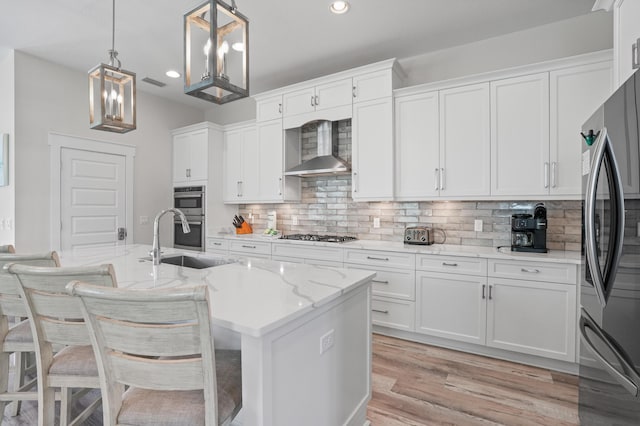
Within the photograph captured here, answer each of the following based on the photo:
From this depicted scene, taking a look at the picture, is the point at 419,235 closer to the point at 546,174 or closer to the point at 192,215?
the point at 546,174

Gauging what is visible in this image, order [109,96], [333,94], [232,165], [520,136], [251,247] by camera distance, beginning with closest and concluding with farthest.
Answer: [109,96]
[520,136]
[333,94]
[251,247]
[232,165]

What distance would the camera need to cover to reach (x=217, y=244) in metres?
4.50

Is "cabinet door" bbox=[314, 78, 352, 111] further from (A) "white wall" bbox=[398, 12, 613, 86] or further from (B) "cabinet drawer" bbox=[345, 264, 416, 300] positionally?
(B) "cabinet drawer" bbox=[345, 264, 416, 300]

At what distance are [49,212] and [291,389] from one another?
4.04m

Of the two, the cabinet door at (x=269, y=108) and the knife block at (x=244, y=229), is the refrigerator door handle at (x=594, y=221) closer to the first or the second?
the cabinet door at (x=269, y=108)

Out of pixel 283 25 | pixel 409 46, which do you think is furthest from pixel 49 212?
pixel 409 46

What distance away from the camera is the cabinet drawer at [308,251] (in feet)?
11.4

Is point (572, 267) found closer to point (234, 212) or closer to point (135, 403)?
point (135, 403)

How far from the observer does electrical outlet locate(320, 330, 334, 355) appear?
1.44 m

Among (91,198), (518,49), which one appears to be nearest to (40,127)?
(91,198)

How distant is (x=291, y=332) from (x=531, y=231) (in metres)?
2.45

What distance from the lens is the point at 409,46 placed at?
11.2 feet

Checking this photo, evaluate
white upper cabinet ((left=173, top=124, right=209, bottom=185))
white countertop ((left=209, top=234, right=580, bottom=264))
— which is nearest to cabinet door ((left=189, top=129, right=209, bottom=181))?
white upper cabinet ((left=173, top=124, right=209, bottom=185))

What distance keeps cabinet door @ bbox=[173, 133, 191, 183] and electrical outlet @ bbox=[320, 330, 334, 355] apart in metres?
4.11
